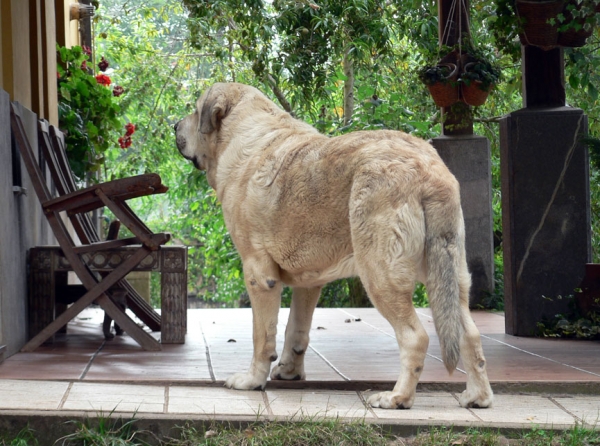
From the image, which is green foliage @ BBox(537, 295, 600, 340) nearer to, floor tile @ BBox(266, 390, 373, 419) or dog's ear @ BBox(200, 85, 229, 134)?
floor tile @ BBox(266, 390, 373, 419)

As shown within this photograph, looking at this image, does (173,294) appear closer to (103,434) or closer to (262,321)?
(262,321)

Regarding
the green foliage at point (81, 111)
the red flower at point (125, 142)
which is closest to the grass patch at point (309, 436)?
the green foliage at point (81, 111)

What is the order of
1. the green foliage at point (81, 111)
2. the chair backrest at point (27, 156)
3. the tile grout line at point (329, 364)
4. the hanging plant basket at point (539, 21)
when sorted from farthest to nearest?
the green foliage at point (81, 111), the hanging plant basket at point (539, 21), the chair backrest at point (27, 156), the tile grout line at point (329, 364)

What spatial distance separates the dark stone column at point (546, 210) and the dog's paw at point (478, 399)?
3.02 m

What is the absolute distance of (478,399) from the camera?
4.63 m

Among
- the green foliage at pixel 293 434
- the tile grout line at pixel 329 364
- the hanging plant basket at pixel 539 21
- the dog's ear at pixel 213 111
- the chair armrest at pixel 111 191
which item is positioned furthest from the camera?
the hanging plant basket at pixel 539 21

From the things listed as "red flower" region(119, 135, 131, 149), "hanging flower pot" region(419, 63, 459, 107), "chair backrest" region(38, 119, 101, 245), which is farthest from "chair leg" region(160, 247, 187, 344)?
"red flower" region(119, 135, 131, 149)

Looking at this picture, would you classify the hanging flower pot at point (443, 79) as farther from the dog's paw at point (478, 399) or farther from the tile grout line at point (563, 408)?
the dog's paw at point (478, 399)

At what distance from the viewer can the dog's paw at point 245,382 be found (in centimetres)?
503

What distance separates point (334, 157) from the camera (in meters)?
4.89

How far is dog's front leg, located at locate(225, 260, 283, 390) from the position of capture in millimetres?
5068

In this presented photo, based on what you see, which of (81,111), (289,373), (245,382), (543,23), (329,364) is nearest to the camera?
(245,382)

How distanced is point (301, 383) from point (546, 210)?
3.23 meters

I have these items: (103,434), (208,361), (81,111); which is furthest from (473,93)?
(103,434)
